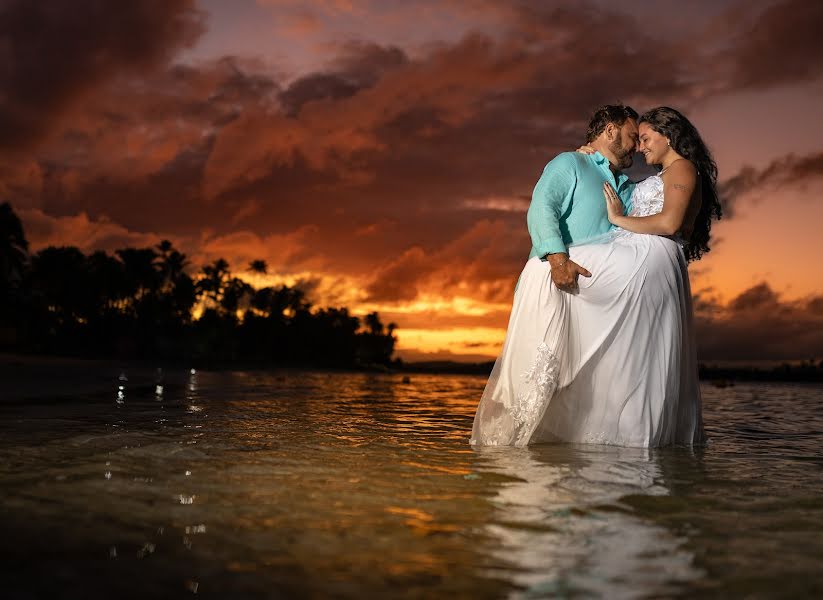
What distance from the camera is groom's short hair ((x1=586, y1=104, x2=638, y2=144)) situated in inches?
257

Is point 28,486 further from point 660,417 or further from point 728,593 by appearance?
point 660,417

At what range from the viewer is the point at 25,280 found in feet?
213

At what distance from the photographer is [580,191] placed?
633 centimetres

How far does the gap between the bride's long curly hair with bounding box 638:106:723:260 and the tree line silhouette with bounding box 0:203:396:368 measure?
55.7 meters

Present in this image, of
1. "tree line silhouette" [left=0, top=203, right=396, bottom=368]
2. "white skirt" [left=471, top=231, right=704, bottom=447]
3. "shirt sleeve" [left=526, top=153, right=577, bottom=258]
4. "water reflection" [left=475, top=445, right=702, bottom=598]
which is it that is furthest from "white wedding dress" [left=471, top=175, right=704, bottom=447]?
"tree line silhouette" [left=0, top=203, right=396, bottom=368]

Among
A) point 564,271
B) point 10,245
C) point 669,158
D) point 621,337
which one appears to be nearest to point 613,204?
point 669,158

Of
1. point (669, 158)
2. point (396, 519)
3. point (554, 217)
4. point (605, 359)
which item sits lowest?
point (396, 519)

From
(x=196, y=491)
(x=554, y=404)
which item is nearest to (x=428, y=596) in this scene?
(x=196, y=491)

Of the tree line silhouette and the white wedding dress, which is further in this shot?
the tree line silhouette

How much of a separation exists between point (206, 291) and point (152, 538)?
3971 inches

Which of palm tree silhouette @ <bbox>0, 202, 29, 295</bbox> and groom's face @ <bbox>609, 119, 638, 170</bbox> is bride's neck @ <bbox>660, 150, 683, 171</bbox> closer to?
groom's face @ <bbox>609, 119, 638, 170</bbox>

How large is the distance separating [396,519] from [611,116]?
4.40 metres

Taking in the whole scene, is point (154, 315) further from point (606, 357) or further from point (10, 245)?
point (606, 357)

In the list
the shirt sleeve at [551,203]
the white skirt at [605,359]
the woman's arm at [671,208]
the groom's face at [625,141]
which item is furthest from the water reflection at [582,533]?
the groom's face at [625,141]
